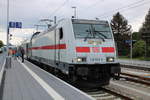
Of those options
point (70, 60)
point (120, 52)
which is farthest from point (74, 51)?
point (120, 52)

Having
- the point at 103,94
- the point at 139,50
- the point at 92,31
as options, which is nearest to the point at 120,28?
the point at 139,50

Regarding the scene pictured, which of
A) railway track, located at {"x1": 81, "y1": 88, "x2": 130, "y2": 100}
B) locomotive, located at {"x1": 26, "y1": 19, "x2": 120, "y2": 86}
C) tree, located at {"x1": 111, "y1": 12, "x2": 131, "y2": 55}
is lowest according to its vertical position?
railway track, located at {"x1": 81, "y1": 88, "x2": 130, "y2": 100}

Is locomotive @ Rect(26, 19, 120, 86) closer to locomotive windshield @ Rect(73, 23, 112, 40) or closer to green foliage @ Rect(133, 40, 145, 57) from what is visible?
locomotive windshield @ Rect(73, 23, 112, 40)

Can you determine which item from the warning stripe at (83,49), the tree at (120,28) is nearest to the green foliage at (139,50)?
the tree at (120,28)

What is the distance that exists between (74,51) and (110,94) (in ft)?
7.59

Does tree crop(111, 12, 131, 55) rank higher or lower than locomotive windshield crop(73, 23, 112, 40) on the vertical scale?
higher

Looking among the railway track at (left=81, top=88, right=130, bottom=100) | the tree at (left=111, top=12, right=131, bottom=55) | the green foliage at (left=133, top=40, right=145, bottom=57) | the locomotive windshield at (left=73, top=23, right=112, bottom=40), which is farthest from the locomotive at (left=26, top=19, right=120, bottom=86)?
the tree at (left=111, top=12, right=131, bottom=55)

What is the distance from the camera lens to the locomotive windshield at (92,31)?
1088 centimetres

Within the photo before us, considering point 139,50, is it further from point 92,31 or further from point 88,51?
point 88,51

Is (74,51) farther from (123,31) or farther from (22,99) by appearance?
(123,31)

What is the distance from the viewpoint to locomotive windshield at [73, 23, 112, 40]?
10.9 meters

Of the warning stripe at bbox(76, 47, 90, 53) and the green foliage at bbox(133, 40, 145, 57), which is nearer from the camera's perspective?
the warning stripe at bbox(76, 47, 90, 53)

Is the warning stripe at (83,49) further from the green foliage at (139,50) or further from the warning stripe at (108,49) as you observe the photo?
the green foliage at (139,50)

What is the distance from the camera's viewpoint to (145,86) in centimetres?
1180
